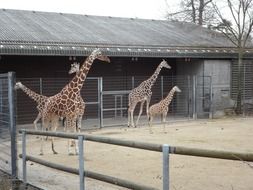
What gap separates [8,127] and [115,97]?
454 inches

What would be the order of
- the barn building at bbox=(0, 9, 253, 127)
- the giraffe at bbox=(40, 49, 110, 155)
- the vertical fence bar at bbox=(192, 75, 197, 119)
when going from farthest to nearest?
the vertical fence bar at bbox=(192, 75, 197, 119) → the barn building at bbox=(0, 9, 253, 127) → the giraffe at bbox=(40, 49, 110, 155)

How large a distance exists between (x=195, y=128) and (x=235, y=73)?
705 centimetres

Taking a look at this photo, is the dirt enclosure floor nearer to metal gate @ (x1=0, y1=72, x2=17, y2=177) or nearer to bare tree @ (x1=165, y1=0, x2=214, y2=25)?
metal gate @ (x1=0, y1=72, x2=17, y2=177)

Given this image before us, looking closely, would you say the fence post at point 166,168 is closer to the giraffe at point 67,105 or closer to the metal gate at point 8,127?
the metal gate at point 8,127

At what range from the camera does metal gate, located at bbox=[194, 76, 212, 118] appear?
22.0 m

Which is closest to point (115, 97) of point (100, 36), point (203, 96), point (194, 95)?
point (100, 36)

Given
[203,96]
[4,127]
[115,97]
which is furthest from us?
[203,96]

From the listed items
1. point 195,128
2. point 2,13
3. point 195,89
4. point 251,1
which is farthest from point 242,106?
point 2,13

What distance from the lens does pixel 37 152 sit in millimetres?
12156

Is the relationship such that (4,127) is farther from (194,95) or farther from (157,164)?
(194,95)

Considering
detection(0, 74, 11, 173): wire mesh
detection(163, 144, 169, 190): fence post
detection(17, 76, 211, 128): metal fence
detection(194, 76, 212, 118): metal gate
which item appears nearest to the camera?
detection(163, 144, 169, 190): fence post

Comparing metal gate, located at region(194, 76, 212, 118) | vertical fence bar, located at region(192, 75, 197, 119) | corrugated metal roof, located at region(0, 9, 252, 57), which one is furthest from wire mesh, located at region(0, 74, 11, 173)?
metal gate, located at region(194, 76, 212, 118)

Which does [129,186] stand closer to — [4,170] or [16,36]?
[4,170]

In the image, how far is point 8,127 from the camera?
966 cm
